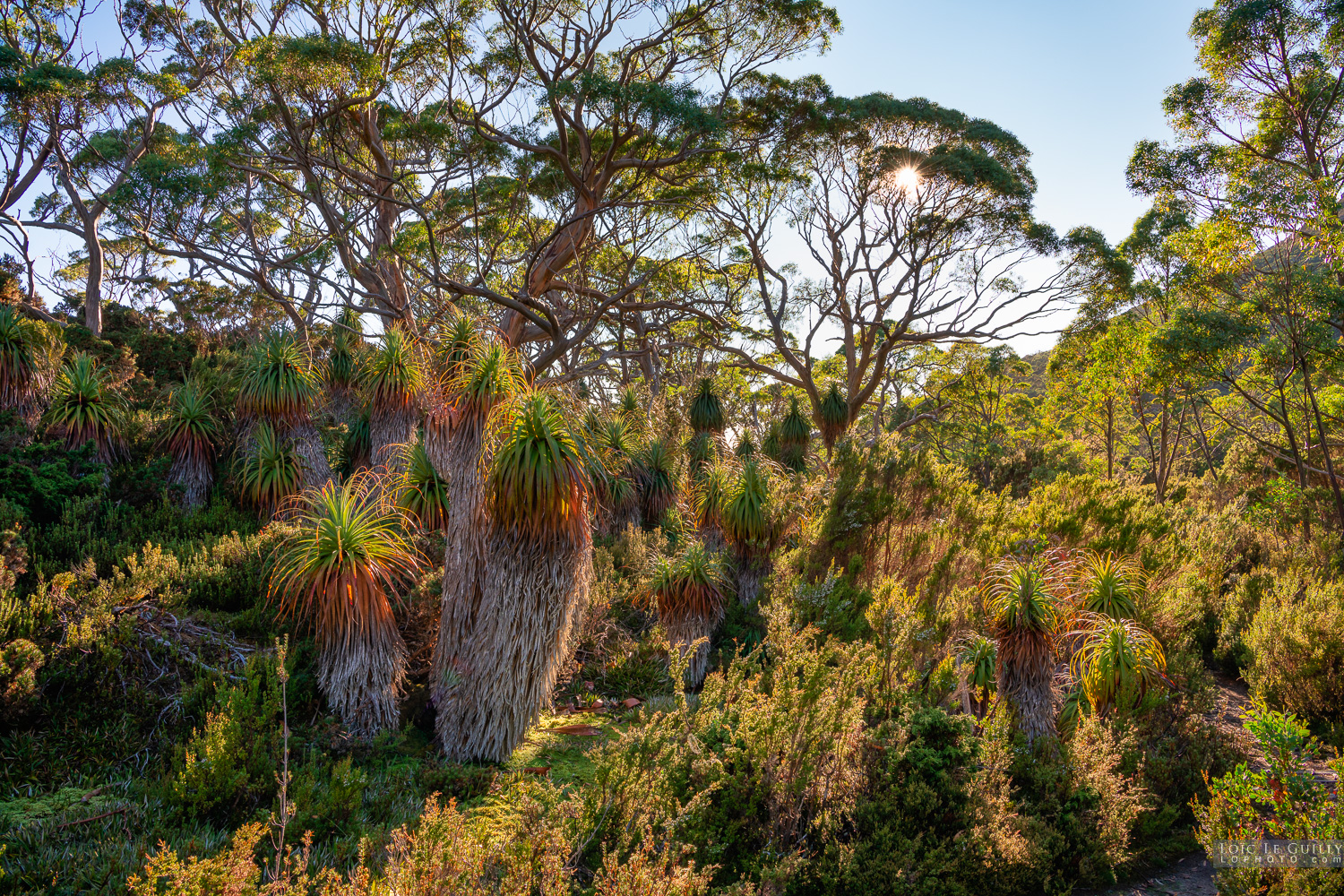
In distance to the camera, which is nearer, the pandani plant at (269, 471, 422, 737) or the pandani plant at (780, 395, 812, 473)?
the pandani plant at (269, 471, 422, 737)

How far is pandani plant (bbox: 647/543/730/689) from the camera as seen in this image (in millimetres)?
7520

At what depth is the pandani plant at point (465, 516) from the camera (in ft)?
18.8

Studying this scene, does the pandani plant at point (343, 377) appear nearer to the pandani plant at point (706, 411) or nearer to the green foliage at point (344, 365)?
the green foliage at point (344, 365)

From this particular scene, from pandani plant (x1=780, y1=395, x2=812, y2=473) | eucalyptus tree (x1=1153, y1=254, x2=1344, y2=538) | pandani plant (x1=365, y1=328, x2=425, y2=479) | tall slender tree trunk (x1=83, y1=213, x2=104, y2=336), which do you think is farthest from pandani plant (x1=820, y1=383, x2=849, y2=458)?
tall slender tree trunk (x1=83, y1=213, x2=104, y2=336)

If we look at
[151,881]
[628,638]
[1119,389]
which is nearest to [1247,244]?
[1119,389]

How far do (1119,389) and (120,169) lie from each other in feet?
96.8

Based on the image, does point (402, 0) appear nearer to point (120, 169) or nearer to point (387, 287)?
point (387, 287)

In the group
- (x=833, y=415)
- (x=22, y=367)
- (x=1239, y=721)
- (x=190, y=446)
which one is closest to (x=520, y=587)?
(x=190, y=446)

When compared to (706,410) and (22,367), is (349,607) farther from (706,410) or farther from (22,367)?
(706,410)

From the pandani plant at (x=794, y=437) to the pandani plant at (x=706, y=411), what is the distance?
142 centimetres

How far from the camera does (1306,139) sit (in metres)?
13.1

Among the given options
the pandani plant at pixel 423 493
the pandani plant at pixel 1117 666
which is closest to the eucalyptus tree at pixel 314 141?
the pandani plant at pixel 423 493

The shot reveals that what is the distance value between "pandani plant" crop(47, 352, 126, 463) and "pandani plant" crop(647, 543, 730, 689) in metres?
7.92

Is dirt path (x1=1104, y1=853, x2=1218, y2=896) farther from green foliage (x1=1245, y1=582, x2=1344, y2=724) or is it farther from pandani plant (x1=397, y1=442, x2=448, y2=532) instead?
pandani plant (x1=397, y1=442, x2=448, y2=532)
